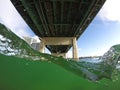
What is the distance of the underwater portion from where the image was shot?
270 cm

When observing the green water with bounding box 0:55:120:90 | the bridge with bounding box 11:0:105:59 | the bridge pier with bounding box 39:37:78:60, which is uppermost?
the bridge with bounding box 11:0:105:59

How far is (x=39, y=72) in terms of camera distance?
2902 millimetres

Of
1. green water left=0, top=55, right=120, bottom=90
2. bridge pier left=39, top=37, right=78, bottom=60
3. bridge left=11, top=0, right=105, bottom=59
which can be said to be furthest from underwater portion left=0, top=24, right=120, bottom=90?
bridge pier left=39, top=37, right=78, bottom=60

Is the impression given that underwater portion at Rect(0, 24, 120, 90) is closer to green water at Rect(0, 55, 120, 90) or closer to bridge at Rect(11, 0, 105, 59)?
green water at Rect(0, 55, 120, 90)

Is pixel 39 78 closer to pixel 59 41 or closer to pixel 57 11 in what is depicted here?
pixel 57 11

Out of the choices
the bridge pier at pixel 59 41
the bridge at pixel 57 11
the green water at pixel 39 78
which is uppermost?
the bridge at pixel 57 11

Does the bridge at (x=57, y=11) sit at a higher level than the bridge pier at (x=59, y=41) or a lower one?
higher

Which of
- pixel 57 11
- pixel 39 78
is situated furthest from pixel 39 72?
pixel 57 11

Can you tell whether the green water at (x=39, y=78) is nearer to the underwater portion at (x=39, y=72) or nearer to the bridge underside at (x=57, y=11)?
the underwater portion at (x=39, y=72)

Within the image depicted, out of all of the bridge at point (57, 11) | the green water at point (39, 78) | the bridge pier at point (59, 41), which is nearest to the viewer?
the green water at point (39, 78)

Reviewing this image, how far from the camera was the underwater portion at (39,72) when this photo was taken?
270 cm

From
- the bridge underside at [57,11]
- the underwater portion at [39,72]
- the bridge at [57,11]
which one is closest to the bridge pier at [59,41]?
the bridge at [57,11]

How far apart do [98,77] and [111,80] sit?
0.17 meters

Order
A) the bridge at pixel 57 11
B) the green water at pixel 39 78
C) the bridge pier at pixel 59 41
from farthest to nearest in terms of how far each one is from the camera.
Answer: the bridge pier at pixel 59 41 → the bridge at pixel 57 11 → the green water at pixel 39 78
